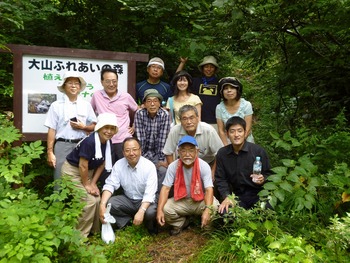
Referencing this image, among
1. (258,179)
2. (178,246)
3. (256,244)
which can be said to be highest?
(258,179)

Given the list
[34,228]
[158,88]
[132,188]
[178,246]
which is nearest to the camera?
[34,228]

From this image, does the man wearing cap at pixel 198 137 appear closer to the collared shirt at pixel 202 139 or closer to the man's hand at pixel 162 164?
the collared shirt at pixel 202 139

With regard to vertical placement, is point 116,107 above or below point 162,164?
above

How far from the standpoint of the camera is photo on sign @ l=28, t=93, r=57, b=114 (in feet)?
16.6

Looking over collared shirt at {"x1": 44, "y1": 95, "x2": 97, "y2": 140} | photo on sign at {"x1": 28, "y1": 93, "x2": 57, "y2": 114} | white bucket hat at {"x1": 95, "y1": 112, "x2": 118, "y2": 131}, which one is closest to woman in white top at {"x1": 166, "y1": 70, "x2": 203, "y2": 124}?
white bucket hat at {"x1": 95, "y1": 112, "x2": 118, "y2": 131}

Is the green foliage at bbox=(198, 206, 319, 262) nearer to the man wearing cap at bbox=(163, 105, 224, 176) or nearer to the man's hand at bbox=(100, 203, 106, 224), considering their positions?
the man wearing cap at bbox=(163, 105, 224, 176)

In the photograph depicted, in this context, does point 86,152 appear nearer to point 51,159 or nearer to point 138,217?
point 51,159

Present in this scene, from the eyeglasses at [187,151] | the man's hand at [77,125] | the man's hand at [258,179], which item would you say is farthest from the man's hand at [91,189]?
the man's hand at [258,179]

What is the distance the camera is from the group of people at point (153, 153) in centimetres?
451

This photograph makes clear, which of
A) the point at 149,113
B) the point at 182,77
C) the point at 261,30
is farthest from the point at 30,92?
the point at 261,30

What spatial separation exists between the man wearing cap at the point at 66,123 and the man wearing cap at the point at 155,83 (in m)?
1.09

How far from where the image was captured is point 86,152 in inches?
179

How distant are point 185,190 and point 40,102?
2411 millimetres

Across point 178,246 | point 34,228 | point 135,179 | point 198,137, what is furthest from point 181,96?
point 34,228
